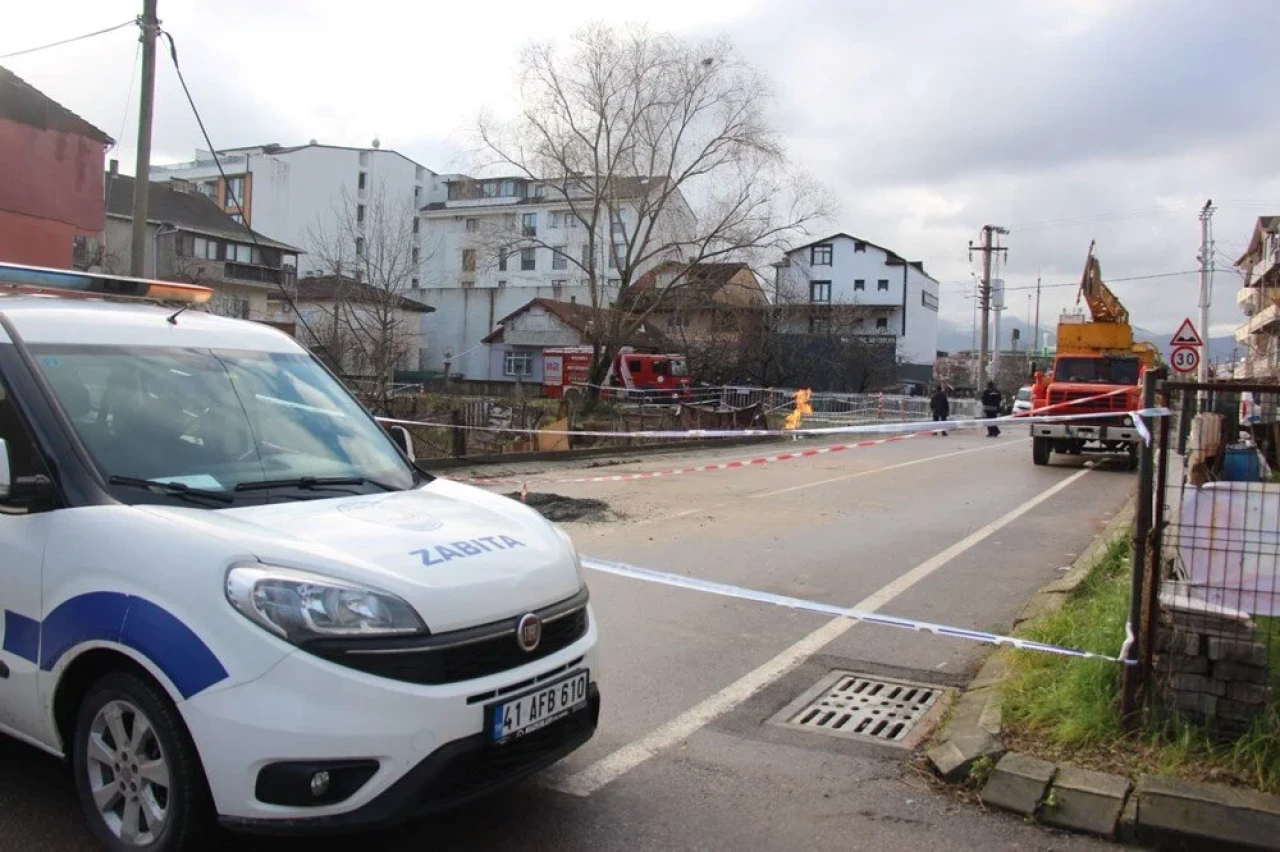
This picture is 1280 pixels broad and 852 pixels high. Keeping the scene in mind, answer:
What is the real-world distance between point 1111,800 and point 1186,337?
2475 cm

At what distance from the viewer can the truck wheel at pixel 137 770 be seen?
115 inches

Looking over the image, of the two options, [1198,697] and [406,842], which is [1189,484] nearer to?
[1198,697]

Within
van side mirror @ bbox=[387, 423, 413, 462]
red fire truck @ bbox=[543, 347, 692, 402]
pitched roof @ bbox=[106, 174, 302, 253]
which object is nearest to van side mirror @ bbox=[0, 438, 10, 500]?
van side mirror @ bbox=[387, 423, 413, 462]

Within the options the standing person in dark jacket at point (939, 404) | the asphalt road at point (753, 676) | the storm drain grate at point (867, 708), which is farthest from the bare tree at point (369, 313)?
the standing person in dark jacket at point (939, 404)

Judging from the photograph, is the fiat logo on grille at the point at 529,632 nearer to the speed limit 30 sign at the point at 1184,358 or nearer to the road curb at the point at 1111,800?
the road curb at the point at 1111,800

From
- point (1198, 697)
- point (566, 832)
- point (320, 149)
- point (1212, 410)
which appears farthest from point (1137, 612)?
point (320, 149)

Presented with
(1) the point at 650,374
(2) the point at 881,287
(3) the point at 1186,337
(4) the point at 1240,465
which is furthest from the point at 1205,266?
(2) the point at 881,287

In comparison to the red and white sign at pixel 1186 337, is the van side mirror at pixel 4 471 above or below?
below

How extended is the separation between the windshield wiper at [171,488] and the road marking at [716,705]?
1.72 metres

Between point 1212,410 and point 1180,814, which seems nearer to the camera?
point 1180,814

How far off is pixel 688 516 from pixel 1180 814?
7888 mm

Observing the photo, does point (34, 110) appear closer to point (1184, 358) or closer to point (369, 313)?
point (369, 313)

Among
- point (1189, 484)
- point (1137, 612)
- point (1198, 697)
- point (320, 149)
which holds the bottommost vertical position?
point (1198, 697)

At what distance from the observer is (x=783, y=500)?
12992 mm
